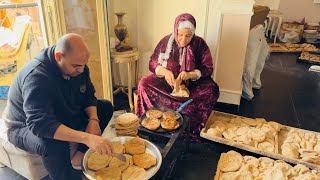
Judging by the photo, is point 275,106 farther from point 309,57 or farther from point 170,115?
point 309,57

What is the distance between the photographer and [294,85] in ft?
10.7

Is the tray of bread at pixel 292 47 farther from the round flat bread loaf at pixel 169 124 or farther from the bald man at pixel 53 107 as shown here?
the bald man at pixel 53 107

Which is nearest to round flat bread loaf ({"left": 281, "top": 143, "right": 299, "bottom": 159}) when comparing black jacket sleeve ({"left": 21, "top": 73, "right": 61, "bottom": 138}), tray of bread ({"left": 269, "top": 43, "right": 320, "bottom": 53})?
black jacket sleeve ({"left": 21, "top": 73, "right": 61, "bottom": 138})

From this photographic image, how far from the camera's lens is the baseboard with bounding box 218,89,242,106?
263 cm

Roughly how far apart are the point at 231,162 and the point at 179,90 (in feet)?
2.24

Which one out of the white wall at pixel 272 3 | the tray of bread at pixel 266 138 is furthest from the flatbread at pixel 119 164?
the white wall at pixel 272 3

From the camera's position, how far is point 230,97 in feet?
8.74

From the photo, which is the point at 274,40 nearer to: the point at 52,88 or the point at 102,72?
the point at 102,72

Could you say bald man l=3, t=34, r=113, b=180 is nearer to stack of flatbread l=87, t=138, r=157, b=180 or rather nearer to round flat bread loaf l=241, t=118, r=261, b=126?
stack of flatbread l=87, t=138, r=157, b=180

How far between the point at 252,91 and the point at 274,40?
2688 millimetres

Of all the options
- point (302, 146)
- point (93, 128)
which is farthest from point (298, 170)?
point (93, 128)

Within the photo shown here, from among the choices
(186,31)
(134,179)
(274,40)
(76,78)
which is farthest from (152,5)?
(274,40)

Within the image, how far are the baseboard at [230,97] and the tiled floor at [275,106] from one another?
0.07 metres

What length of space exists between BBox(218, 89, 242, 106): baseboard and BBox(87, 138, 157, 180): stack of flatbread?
5.00ft
